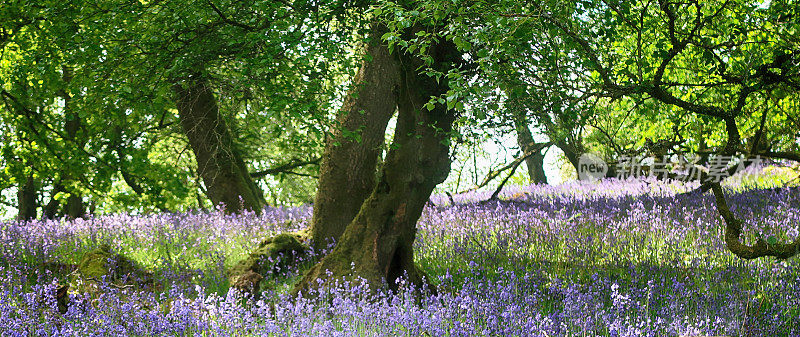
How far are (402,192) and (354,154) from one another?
247cm

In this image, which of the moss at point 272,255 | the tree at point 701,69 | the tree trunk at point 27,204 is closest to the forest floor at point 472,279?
the moss at point 272,255

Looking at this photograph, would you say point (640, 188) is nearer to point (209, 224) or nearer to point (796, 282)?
point (796, 282)

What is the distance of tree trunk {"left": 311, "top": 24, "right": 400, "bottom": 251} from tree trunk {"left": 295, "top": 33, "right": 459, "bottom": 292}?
200 cm

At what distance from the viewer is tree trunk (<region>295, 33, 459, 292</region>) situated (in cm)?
687

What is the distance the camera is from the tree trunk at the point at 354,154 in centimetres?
924

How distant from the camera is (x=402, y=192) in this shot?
279 inches

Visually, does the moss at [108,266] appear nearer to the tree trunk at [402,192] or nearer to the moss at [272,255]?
the moss at [272,255]

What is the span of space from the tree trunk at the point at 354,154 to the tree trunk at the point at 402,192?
2002 millimetres

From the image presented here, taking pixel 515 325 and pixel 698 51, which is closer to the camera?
pixel 515 325

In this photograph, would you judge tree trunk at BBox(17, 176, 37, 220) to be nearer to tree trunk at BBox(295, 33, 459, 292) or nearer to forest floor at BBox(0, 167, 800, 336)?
forest floor at BBox(0, 167, 800, 336)

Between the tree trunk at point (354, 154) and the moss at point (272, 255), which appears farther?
the tree trunk at point (354, 154)

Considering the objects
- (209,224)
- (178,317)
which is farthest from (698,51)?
(209,224)

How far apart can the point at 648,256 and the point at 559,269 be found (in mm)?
1324

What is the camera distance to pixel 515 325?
5.19 m
